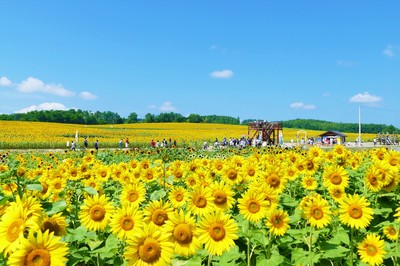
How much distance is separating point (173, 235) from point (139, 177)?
2.76 meters

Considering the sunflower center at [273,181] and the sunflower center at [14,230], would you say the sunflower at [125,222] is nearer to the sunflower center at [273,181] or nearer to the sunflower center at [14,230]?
the sunflower center at [14,230]

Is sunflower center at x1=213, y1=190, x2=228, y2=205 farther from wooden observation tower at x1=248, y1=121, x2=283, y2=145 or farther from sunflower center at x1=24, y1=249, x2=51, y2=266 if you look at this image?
wooden observation tower at x1=248, y1=121, x2=283, y2=145

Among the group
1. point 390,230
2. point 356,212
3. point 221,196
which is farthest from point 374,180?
point 221,196

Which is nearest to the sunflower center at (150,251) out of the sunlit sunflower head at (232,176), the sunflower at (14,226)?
the sunflower at (14,226)

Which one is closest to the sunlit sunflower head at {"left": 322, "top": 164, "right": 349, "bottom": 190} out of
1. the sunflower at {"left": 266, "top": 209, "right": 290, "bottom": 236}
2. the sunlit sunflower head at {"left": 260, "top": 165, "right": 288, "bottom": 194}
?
the sunlit sunflower head at {"left": 260, "top": 165, "right": 288, "bottom": 194}

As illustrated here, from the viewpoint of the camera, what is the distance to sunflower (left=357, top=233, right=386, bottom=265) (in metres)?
3.34

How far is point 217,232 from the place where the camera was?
98.4 inches

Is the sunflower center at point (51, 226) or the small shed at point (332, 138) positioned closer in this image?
the sunflower center at point (51, 226)

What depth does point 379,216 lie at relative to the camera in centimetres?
436

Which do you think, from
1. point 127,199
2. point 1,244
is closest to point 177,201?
point 127,199

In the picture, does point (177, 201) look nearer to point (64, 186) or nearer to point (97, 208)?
point (97, 208)

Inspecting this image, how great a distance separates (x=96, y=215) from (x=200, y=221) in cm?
93

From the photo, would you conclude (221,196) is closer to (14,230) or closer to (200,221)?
(200,221)

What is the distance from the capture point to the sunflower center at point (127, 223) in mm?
2686
